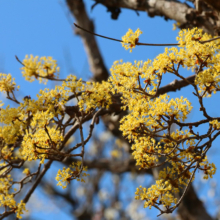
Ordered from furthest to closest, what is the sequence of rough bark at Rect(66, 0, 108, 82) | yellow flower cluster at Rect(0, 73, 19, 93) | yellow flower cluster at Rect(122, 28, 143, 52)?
1. rough bark at Rect(66, 0, 108, 82)
2. yellow flower cluster at Rect(0, 73, 19, 93)
3. yellow flower cluster at Rect(122, 28, 143, 52)

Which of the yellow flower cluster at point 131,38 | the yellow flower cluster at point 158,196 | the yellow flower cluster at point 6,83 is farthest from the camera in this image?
the yellow flower cluster at point 6,83

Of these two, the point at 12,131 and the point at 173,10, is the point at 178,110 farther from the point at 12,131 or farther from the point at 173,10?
the point at 173,10

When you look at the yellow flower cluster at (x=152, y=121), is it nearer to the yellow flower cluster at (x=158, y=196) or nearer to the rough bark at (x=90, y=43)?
the yellow flower cluster at (x=158, y=196)

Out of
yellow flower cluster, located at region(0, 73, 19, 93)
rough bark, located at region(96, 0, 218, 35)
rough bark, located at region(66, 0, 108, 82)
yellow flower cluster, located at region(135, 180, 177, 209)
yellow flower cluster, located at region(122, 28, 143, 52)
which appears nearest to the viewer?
yellow flower cluster, located at region(135, 180, 177, 209)

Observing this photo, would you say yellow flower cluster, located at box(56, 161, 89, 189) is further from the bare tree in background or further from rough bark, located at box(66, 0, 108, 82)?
rough bark, located at box(66, 0, 108, 82)

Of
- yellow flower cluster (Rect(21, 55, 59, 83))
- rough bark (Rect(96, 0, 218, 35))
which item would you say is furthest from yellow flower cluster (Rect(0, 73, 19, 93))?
rough bark (Rect(96, 0, 218, 35))

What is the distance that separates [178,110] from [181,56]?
0.35 meters

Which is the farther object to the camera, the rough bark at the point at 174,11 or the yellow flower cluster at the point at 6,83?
the rough bark at the point at 174,11

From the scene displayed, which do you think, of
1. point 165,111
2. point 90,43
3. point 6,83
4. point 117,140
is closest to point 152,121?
point 165,111

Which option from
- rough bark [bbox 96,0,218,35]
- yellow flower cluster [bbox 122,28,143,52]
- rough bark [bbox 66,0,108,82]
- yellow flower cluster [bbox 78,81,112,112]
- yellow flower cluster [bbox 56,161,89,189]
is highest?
rough bark [bbox 66,0,108,82]

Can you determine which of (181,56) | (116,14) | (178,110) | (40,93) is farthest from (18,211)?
(116,14)

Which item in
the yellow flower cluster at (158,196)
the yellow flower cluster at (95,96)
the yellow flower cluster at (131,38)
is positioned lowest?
the yellow flower cluster at (158,196)

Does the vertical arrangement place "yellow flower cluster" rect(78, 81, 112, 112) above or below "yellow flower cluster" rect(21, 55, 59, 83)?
below

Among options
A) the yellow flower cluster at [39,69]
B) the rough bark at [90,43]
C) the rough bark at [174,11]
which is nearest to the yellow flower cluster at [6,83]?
the yellow flower cluster at [39,69]
